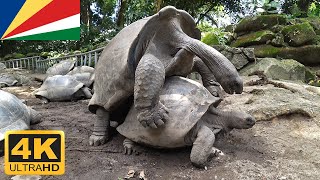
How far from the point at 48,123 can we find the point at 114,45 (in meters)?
1.41

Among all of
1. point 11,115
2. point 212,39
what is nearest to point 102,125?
point 11,115

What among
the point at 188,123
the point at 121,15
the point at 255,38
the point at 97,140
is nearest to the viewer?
the point at 188,123

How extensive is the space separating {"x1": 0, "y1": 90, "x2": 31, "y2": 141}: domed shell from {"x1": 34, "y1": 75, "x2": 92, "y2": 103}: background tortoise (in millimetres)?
2105

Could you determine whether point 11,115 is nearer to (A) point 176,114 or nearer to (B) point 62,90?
(A) point 176,114

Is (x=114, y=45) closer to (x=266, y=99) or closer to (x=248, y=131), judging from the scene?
(x=248, y=131)

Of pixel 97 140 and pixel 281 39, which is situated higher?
pixel 281 39

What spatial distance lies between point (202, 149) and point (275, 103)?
153 cm

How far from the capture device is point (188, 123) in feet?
7.43

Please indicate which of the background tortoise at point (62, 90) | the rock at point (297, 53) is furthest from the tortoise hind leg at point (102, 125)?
the rock at point (297, 53)

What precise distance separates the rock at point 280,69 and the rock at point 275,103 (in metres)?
1.58

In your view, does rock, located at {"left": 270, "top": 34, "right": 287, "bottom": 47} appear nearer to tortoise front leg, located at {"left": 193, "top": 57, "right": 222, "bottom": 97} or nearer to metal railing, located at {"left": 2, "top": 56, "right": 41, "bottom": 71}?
tortoise front leg, located at {"left": 193, "top": 57, "right": 222, "bottom": 97}

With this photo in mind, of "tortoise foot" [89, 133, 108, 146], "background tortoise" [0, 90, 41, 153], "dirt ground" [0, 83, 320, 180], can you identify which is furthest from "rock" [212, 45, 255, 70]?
"background tortoise" [0, 90, 41, 153]

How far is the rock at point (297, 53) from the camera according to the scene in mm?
6766

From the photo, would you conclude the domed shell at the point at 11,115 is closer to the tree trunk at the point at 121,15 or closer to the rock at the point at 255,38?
the rock at the point at 255,38
